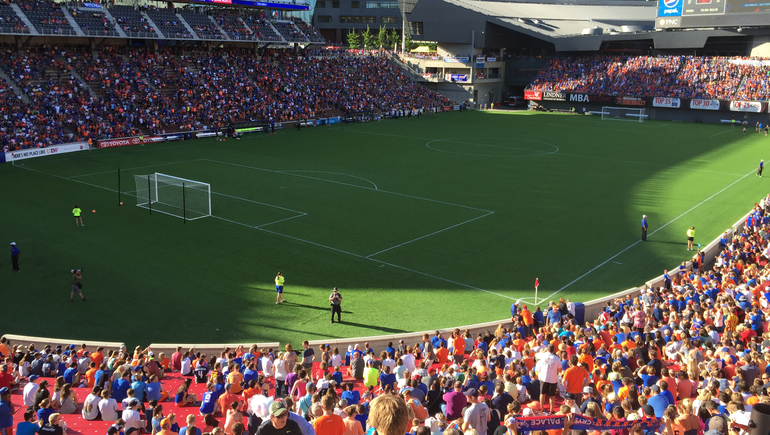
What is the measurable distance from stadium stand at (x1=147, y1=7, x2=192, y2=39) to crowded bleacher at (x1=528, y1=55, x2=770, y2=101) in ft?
171

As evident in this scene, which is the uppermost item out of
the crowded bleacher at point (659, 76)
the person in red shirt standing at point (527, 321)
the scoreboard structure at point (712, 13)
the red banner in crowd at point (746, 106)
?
the scoreboard structure at point (712, 13)

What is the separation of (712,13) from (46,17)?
7578 cm

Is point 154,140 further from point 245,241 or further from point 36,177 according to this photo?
point 245,241

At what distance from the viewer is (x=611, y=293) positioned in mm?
24469

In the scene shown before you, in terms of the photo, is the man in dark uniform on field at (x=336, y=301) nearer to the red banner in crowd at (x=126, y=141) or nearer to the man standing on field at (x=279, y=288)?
the man standing on field at (x=279, y=288)

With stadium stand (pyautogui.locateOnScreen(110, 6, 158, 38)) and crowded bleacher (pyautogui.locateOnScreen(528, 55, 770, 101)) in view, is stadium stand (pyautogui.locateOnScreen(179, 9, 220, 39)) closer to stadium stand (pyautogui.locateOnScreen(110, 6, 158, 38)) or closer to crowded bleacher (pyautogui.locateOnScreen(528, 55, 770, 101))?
stadium stand (pyautogui.locateOnScreen(110, 6, 158, 38))

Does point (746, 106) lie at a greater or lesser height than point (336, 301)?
greater

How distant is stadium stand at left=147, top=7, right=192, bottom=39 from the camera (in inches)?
2783

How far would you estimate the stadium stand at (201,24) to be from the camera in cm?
7406

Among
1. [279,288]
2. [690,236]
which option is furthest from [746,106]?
[279,288]

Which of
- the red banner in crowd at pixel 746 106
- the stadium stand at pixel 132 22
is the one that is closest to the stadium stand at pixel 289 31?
the stadium stand at pixel 132 22

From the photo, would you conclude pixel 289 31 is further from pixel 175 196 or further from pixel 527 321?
pixel 527 321

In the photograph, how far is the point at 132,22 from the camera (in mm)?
68312

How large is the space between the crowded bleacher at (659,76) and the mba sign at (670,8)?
750 cm
